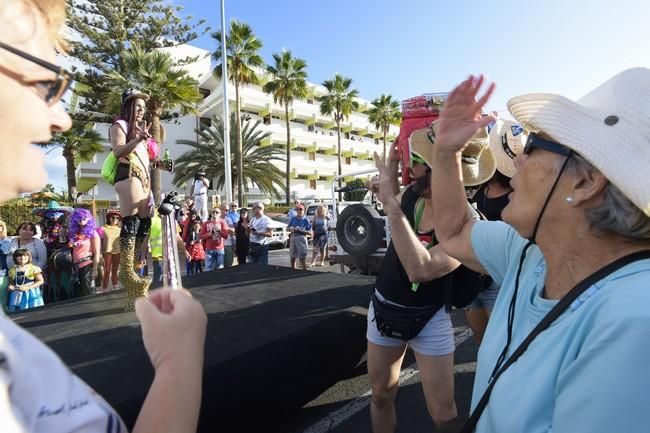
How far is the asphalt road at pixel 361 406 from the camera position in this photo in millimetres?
2846

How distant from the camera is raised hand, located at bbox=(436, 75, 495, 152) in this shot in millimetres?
1464

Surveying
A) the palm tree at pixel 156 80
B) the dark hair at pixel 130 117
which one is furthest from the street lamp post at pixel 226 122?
the dark hair at pixel 130 117

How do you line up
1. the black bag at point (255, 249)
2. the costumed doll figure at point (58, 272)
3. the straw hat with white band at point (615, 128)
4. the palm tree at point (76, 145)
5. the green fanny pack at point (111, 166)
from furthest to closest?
the palm tree at point (76, 145) < the black bag at point (255, 249) < the costumed doll figure at point (58, 272) < the green fanny pack at point (111, 166) < the straw hat with white band at point (615, 128)

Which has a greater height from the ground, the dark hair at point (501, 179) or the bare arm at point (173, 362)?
the dark hair at point (501, 179)

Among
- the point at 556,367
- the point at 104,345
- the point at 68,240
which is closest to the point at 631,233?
the point at 556,367

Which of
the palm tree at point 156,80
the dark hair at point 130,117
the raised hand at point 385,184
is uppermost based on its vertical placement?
the palm tree at point 156,80

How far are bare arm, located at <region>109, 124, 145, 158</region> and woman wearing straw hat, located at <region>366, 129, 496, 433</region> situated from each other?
2.02 metres

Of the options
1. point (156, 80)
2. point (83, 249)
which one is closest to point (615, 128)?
point (83, 249)

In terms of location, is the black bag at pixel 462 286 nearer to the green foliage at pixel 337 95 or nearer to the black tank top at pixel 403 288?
the black tank top at pixel 403 288

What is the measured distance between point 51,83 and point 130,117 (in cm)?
279

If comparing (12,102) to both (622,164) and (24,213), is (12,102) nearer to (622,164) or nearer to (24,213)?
(622,164)

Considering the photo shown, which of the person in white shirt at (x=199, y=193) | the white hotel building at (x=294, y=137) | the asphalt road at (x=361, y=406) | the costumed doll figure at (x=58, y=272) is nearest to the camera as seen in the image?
the asphalt road at (x=361, y=406)

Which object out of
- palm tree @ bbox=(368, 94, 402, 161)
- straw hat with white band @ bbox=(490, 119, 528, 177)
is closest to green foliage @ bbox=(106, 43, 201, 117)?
straw hat with white band @ bbox=(490, 119, 528, 177)

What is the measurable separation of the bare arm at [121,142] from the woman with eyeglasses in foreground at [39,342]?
8.29ft
